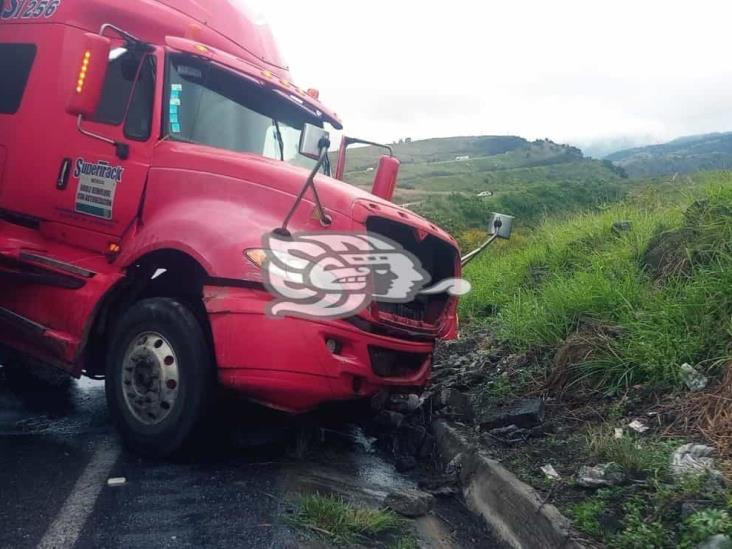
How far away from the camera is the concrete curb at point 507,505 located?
3453 mm

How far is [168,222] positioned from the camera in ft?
14.5

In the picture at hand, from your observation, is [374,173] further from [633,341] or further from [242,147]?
[633,341]

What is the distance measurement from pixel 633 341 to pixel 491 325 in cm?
241

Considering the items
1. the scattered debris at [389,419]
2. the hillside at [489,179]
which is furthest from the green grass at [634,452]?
the hillside at [489,179]

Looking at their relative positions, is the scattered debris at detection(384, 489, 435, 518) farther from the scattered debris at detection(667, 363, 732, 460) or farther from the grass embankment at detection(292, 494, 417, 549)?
the scattered debris at detection(667, 363, 732, 460)

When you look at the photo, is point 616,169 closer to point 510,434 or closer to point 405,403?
point 405,403

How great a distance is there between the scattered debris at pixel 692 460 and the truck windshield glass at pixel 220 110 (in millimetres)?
3202

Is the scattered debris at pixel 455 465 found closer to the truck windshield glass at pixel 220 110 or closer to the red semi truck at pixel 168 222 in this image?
the red semi truck at pixel 168 222

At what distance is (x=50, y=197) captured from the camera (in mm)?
5191

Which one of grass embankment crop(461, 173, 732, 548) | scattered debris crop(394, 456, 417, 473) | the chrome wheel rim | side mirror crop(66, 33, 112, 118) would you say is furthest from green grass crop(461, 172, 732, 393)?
side mirror crop(66, 33, 112, 118)

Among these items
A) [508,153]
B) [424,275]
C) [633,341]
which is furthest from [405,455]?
[508,153]

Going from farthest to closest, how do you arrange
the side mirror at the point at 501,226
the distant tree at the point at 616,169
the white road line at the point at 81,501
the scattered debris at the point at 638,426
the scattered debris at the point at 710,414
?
the distant tree at the point at 616,169 → the side mirror at the point at 501,226 → the scattered debris at the point at 638,426 → the scattered debris at the point at 710,414 → the white road line at the point at 81,501

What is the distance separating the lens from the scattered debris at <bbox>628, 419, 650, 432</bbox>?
13.7 ft

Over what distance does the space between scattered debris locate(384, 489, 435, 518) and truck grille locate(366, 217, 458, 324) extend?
1050mm
